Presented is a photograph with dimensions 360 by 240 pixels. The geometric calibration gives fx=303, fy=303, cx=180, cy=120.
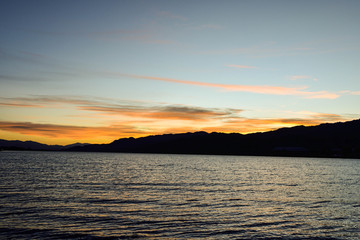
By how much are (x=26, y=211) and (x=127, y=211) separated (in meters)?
10.7

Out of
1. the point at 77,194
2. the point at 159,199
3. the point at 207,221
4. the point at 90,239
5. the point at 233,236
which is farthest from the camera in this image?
the point at 77,194

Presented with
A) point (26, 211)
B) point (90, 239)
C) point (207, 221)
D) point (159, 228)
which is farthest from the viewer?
point (26, 211)

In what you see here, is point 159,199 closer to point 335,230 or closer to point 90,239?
point 90,239

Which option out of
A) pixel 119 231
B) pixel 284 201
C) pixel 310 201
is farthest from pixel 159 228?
pixel 310 201

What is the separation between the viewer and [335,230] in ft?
91.5

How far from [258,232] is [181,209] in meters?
11.5

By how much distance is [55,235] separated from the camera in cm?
2420

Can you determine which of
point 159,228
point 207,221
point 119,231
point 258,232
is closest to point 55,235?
point 119,231

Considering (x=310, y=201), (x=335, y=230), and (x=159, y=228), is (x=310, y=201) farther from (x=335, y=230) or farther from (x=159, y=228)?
(x=159, y=228)

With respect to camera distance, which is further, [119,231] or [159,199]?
[159,199]

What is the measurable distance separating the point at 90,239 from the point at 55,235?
3.14m

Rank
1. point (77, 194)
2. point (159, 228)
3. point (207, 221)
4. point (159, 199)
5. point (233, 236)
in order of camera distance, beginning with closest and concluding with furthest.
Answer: point (233, 236)
point (159, 228)
point (207, 221)
point (159, 199)
point (77, 194)

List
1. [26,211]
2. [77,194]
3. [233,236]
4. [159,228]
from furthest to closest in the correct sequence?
[77,194] → [26,211] → [159,228] → [233,236]

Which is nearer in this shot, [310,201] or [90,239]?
[90,239]
